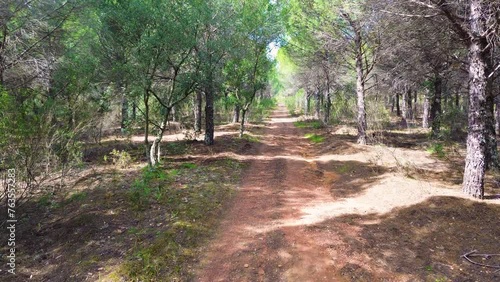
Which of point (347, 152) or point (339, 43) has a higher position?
point (339, 43)

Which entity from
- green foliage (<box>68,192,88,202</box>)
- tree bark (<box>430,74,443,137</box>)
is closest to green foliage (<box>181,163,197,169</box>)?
green foliage (<box>68,192,88,202</box>)

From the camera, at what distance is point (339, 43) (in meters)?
15.2

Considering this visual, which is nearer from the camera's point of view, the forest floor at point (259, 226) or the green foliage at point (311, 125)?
the forest floor at point (259, 226)

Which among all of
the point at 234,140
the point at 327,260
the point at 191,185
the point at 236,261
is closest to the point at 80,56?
the point at 191,185

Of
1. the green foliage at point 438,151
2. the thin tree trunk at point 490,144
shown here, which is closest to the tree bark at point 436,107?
the green foliage at point 438,151

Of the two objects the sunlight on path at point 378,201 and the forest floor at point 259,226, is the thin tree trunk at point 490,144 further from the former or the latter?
the sunlight on path at point 378,201

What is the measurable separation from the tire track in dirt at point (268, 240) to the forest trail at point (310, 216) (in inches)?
0.6

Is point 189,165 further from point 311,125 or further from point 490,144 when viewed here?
point 311,125

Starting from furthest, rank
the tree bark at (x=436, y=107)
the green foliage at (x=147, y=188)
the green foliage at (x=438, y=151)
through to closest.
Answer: the tree bark at (x=436, y=107), the green foliage at (x=438, y=151), the green foliage at (x=147, y=188)

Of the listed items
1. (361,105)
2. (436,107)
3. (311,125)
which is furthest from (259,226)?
(311,125)

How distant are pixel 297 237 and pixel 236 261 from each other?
1.46 meters

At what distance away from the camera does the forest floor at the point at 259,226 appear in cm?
481

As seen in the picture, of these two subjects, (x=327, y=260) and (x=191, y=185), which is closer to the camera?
(x=327, y=260)

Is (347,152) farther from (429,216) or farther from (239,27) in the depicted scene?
(239,27)
